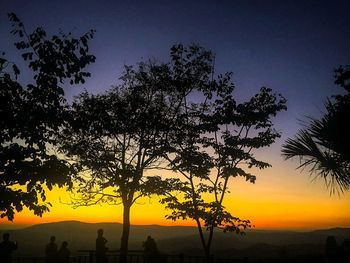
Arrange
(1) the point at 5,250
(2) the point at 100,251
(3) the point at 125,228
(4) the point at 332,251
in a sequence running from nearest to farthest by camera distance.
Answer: (1) the point at 5,250 → (4) the point at 332,251 → (2) the point at 100,251 → (3) the point at 125,228

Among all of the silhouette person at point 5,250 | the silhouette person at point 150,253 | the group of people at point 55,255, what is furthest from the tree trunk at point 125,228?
the silhouette person at point 5,250

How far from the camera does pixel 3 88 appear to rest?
7.92 m

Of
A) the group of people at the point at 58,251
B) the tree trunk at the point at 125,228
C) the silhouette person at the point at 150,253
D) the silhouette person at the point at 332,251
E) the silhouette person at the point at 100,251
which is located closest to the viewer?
the group of people at the point at 58,251

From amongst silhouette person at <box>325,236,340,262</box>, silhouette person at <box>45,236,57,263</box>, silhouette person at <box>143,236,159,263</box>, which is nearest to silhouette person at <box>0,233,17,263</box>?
silhouette person at <box>45,236,57,263</box>

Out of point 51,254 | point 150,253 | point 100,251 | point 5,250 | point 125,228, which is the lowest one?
point 150,253

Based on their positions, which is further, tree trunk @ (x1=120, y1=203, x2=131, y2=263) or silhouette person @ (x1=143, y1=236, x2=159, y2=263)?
tree trunk @ (x1=120, y1=203, x2=131, y2=263)

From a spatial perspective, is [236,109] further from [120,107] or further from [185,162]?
[120,107]

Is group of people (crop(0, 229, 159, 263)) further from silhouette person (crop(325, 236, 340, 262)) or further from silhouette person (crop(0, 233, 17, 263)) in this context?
silhouette person (crop(325, 236, 340, 262))

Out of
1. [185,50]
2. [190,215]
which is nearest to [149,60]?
[185,50]

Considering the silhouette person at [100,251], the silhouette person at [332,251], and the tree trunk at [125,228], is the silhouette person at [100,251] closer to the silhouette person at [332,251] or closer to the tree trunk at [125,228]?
the tree trunk at [125,228]

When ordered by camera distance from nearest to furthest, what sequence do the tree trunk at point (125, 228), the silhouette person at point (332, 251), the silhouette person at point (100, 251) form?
the silhouette person at point (332, 251), the silhouette person at point (100, 251), the tree trunk at point (125, 228)

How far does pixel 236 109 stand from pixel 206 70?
3525 mm

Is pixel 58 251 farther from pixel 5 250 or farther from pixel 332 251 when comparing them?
pixel 332 251

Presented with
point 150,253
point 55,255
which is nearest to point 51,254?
point 55,255
